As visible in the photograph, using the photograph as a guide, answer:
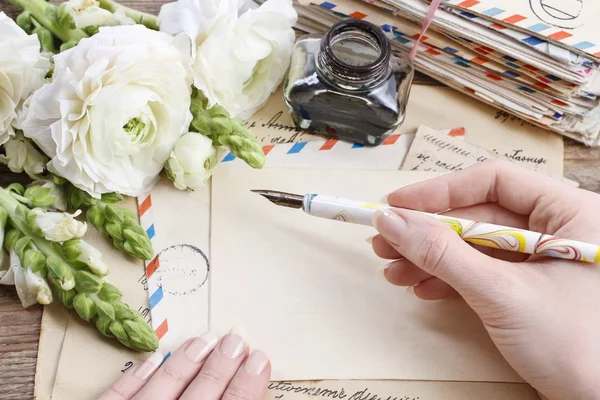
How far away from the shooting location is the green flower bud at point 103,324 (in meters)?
0.83

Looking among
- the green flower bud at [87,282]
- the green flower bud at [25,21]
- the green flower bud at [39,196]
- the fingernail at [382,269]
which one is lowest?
the green flower bud at [87,282]

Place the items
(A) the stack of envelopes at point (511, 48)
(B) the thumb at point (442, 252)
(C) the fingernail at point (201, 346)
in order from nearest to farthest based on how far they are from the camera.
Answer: (B) the thumb at point (442, 252)
(C) the fingernail at point (201, 346)
(A) the stack of envelopes at point (511, 48)

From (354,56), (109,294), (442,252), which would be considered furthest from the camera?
(354,56)

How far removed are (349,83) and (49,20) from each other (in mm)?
413

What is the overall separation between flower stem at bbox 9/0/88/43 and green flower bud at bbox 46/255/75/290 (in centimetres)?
30

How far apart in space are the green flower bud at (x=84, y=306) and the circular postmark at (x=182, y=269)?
0.10 metres

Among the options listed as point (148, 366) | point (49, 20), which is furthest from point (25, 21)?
point (148, 366)

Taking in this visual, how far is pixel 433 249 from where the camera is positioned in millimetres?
736

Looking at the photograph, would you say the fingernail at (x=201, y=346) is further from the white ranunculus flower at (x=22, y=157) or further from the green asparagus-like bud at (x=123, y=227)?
the white ranunculus flower at (x=22, y=157)

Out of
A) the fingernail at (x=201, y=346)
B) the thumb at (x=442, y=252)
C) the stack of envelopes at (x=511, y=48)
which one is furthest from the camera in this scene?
the stack of envelopes at (x=511, y=48)

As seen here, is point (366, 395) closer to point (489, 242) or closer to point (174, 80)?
point (489, 242)

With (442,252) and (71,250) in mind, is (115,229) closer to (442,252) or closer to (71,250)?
(71,250)

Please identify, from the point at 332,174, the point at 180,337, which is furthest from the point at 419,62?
the point at 180,337

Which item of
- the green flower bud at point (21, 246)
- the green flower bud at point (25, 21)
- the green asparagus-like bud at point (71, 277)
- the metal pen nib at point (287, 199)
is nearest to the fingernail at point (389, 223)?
the metal pen nib at point (287, 199)
